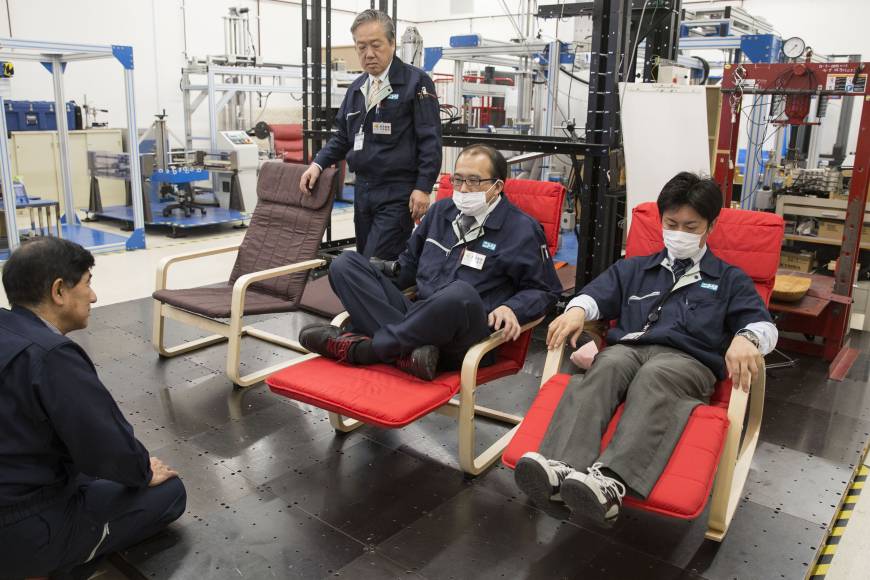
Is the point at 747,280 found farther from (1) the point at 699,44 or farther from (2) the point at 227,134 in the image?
(2) the point at 227,134

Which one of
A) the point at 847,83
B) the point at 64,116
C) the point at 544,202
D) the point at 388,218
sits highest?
the point at 847,83

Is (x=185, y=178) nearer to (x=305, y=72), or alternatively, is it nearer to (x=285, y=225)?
(x=305, y=72)

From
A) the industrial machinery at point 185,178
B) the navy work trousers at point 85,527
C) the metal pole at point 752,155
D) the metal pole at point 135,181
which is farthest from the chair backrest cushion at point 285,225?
the metal pole at point 752,155

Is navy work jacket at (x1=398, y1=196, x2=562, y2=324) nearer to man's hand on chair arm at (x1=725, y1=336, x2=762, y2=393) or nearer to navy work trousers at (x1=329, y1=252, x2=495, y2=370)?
navy work trousers at (x1=329, y1=252, x2=495, y2=370)

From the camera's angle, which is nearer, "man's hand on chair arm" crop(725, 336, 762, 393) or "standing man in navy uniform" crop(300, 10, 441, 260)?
"man's hand on chair arm" crop(725, 336, 762, 393)

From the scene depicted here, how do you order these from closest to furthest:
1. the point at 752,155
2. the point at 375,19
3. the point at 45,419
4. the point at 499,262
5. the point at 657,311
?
the point at 45,419 < the point at 657,311 < the point at 499,262 < the point at 375,19 < the point at 752,155

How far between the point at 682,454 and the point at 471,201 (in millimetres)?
1325

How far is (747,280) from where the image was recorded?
7.91ft

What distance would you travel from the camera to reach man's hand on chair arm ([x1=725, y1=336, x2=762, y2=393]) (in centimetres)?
207

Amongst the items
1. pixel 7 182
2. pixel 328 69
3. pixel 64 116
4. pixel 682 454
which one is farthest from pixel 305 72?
pixel 682 454

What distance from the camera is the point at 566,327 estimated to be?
239cm

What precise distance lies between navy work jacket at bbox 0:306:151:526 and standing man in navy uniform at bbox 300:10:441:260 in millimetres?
2063

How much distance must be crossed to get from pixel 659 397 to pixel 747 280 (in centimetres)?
65

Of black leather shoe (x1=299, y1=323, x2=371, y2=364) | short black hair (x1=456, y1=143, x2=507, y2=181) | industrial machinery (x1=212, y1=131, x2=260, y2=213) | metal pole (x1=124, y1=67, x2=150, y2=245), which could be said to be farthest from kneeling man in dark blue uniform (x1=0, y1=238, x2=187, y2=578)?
industrial machinery (x1=212, y1=131, x2=260, y2=213)
